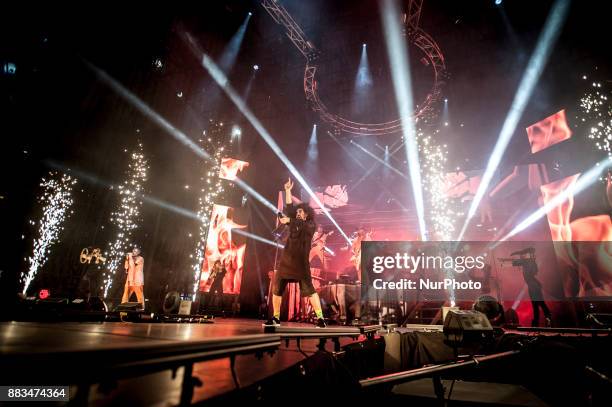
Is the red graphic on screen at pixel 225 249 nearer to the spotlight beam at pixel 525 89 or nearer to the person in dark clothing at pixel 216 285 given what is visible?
the person in dark clothing at pixel 216 285

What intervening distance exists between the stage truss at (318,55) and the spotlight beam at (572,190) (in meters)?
5.09

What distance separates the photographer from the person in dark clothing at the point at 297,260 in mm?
4316

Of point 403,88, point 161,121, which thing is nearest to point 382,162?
point 403,88

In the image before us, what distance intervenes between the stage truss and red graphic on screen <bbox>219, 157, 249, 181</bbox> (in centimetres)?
437

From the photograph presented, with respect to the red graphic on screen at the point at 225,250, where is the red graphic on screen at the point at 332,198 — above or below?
above

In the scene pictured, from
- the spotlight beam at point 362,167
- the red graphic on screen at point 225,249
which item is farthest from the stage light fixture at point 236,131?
the spotlight beam at point 362,167

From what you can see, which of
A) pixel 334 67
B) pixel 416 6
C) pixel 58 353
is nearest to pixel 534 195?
pixel 416 6

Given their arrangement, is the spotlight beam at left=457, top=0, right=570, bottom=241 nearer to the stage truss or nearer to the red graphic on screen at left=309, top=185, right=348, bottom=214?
the stage truss

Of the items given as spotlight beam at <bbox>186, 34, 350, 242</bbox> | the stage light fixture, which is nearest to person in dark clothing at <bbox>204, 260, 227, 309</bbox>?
spotlight beam at <bbox>186, 34, 350, 242</bbox>

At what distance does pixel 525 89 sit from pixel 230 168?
12.1 m

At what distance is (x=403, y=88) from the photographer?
1056cm

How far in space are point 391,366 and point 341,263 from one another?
956cm

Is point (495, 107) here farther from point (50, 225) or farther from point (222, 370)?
point (50, 225)

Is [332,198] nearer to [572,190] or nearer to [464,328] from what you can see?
[572,190]
